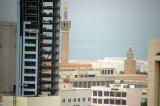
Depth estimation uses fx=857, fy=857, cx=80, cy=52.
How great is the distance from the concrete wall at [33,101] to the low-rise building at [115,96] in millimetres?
11762

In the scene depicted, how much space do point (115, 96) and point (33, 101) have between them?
1328cm

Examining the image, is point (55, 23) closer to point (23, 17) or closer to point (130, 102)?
point (23, 17)

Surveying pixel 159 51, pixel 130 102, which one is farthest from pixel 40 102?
pixel 130 102

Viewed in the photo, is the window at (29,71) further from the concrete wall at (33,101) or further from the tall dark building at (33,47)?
the concrete wall at (33,101)

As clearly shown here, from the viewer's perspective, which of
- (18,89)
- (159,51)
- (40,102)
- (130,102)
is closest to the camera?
(159,51)

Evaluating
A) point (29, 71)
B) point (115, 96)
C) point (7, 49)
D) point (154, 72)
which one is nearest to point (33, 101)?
point (154, 72)

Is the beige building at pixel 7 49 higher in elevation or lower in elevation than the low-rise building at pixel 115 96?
higher

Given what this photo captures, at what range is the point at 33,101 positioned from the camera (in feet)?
70.9

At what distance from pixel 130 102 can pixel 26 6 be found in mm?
7035

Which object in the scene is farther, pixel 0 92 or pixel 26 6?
pixel 0 92

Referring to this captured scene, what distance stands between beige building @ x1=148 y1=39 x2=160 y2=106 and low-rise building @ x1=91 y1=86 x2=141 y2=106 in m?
14.6

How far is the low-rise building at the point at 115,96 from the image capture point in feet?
111

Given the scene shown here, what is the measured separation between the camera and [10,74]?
1291 inches

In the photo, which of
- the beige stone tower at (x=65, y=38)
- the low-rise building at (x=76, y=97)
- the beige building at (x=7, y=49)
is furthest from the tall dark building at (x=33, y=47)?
the beige stone tower at (x=65, y=38)
